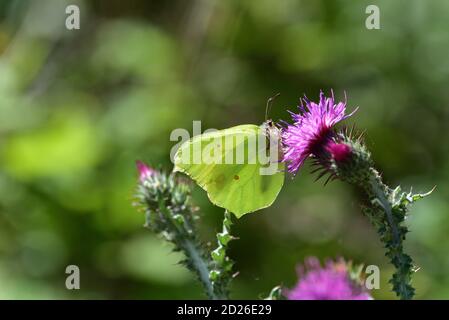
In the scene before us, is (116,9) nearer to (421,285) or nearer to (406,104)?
(406,104)

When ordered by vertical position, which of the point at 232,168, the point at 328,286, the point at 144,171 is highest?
the point at 232,168

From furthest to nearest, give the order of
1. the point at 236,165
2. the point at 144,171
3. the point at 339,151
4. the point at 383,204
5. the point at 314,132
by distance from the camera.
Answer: the point at 236,165
the point at 144,171
the point at 314,132
the point at 339,151
the point at 383,204

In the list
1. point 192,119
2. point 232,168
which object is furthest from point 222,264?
point 192,119

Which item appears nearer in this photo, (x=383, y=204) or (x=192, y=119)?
(x=383, y=204)

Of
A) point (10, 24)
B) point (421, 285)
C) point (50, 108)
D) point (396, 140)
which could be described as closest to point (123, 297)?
point (50, 108)

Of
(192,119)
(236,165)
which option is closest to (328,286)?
(236,165)

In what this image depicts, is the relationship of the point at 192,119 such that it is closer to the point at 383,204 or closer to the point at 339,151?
the point at 339,151

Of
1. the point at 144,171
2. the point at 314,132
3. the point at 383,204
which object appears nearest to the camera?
the point at 383,204

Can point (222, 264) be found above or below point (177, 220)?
below
